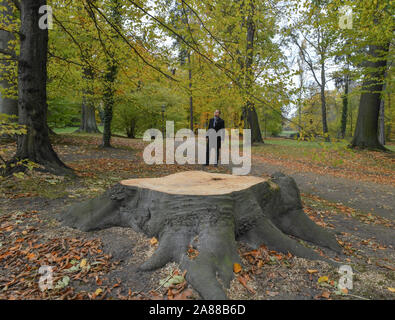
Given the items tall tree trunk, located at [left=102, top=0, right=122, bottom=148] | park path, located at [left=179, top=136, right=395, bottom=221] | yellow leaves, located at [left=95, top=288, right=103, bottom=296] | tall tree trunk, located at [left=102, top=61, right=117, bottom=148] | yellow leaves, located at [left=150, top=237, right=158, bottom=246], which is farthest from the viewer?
tall tree trunk, located at [left=102, top=61, right=117, bottom=148]

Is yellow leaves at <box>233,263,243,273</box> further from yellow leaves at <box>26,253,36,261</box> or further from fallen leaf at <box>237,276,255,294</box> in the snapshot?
yellow leaves at <box>26,253,36,261</box>

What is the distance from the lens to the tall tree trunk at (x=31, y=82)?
487 cm

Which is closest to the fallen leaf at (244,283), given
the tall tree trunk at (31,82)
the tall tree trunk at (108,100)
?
the tall tree trunk at (31,82)

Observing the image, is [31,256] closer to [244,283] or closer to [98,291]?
[98,291]

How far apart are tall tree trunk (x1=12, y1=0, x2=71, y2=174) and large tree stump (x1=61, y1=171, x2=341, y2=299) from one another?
2.60 m

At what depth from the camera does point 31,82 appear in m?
4.91

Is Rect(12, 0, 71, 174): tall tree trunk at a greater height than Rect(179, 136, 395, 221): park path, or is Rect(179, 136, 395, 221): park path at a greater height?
Rect(12, 0, 71, 174): tall tree trunk

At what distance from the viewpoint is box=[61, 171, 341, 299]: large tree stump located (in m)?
2.28

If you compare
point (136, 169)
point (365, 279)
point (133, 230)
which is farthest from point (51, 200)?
point (365, 279)

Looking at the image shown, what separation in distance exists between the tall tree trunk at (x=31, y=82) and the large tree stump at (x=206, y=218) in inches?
102

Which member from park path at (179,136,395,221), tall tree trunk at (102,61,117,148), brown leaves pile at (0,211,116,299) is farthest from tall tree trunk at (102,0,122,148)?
brown leaves pile at (0,211,116,299)

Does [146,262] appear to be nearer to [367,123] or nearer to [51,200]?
[51,200]

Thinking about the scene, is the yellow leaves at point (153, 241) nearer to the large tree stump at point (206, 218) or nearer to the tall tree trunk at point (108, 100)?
the large tree stump at point (206, 218)

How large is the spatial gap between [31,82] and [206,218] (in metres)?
4.94
